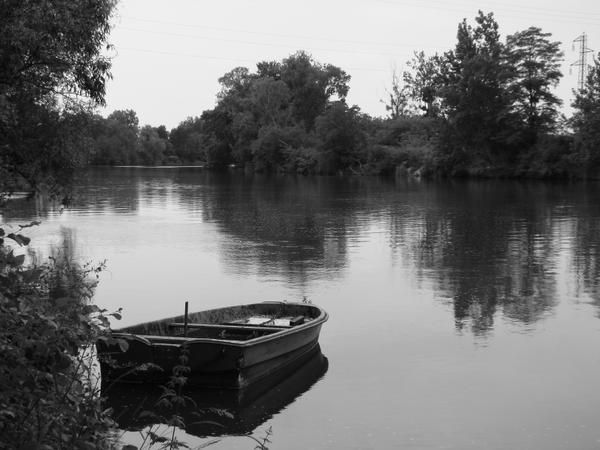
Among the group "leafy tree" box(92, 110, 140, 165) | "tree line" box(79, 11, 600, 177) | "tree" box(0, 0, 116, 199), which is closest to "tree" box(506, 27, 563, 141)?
"tree line" box(79, 11, 600, 177)

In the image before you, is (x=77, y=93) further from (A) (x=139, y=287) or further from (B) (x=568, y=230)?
(B) (x=568, y=230)

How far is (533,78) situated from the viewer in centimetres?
8531

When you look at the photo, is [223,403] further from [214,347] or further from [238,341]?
[238,341]

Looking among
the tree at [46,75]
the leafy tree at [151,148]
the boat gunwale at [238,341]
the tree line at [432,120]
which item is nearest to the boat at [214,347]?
the boat gunwale at [238,341]

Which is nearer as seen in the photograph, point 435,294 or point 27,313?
point 27,313

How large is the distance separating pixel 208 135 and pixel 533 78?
236 feet

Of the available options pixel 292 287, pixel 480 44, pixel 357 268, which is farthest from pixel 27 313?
pixel 480 44

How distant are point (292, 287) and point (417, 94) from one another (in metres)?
106

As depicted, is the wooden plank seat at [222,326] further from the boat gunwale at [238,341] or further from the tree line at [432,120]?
the tree line at [432,120]

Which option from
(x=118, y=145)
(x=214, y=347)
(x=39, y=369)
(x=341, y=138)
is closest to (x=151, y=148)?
(x=118, y=145)

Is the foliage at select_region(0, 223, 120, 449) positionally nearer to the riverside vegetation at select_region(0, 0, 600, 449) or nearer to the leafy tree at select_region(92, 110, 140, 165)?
the riverside vegetation at select_region(0, 0, 600, 449)

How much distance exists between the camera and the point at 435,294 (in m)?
21.1

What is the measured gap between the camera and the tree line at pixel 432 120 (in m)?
84.8

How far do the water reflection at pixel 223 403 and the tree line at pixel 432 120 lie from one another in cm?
6870
